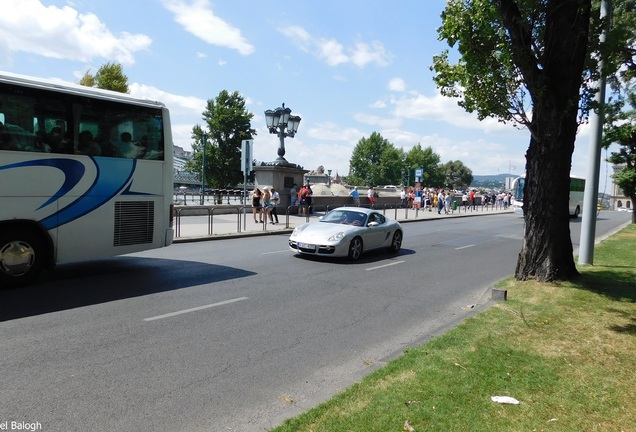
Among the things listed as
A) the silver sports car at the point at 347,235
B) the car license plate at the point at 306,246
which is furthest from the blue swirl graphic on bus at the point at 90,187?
the silver sports car at the point at 347,235

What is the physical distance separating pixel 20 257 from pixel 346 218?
25.5 feet

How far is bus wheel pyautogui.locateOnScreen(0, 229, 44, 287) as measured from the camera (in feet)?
25.0

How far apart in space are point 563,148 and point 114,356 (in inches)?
329

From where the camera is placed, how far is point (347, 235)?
38.7ft

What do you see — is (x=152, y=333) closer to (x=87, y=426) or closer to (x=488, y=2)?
(x=87, y=426)

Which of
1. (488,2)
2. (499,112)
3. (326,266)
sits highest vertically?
(488,2)

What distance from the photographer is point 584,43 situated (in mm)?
8617

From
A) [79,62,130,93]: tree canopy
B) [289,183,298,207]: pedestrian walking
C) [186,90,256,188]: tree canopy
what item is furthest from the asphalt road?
[186,90,256,188]: tree canopy

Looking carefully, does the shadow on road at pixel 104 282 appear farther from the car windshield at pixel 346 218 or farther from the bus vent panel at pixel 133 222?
the car windshield at pixel 346 218

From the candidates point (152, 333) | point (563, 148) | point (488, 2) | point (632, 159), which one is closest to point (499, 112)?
point (563, 148)

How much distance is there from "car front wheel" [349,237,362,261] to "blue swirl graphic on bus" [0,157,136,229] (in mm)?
5631

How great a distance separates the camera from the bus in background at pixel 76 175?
765 cm

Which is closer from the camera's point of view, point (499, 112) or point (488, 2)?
point (488, 2)

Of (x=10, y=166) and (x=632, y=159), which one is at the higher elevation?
(x=632, y=159)
